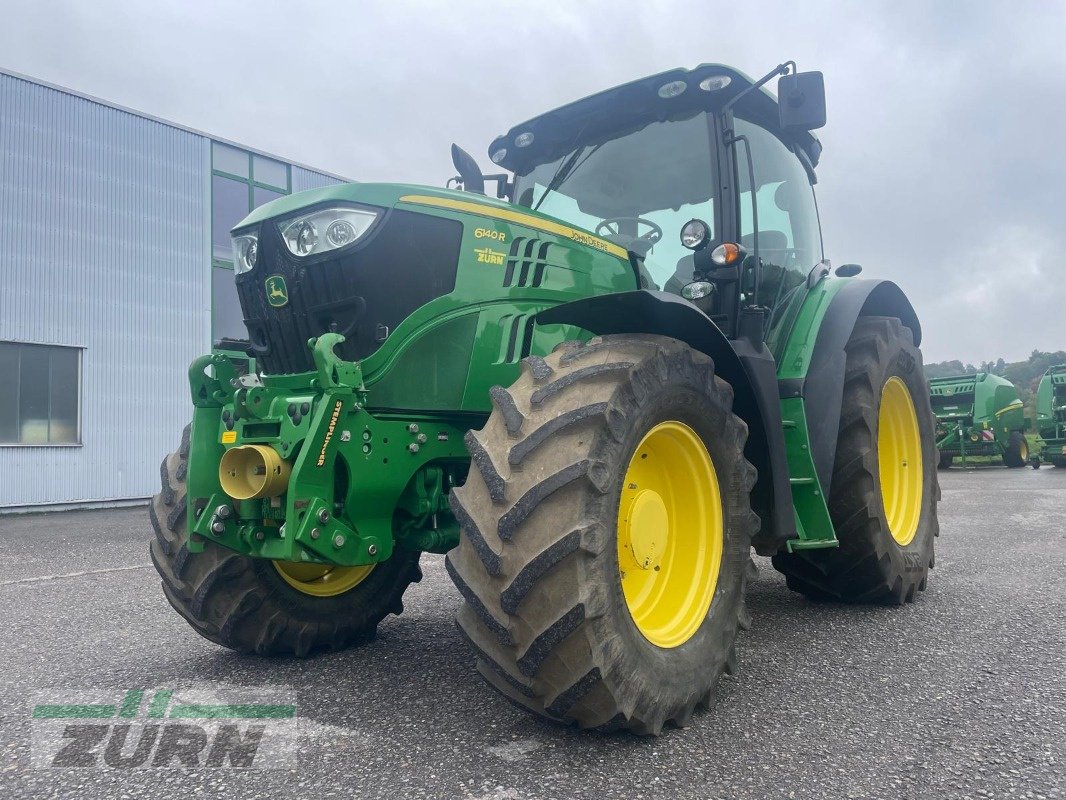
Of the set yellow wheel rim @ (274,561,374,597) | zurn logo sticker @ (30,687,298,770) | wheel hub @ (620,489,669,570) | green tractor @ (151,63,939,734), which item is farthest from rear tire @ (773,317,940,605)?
zurn logo sticker @ (30,687,298,770)

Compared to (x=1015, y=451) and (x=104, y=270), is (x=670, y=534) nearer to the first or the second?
(x=104, y=270)

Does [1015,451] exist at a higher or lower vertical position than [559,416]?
lower

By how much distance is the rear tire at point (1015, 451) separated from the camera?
2014cm

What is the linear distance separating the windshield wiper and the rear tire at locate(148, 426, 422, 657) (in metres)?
1.96

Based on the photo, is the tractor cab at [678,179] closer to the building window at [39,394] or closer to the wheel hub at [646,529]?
the wheel hub at [646,529]

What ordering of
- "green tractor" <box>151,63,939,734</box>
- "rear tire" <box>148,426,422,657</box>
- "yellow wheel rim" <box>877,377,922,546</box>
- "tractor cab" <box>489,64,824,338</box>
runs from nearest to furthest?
"green tractor" <box>151,63,939,734</box> < "rear tire" <box>148,426,422,657</box> < "tractor cab" <box>489,64,824,338</box> < "yellow wheel rim" <box>877,377,922,546</box>

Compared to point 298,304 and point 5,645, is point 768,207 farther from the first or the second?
point 5,645

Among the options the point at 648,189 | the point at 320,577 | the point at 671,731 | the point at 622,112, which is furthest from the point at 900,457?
the point at 320,577

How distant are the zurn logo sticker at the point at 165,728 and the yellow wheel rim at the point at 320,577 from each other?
1.71 ft

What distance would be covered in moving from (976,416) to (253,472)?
19690 millimetres

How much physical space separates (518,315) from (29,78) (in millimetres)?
13858

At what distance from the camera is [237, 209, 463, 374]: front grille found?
121 inches

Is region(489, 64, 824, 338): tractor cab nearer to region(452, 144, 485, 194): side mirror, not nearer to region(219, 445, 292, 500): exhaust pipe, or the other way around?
region(452, 144, 485, 194): side mirror

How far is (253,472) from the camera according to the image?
2.84 meters
